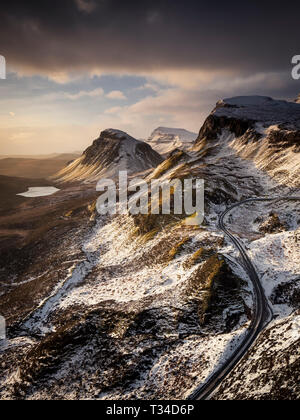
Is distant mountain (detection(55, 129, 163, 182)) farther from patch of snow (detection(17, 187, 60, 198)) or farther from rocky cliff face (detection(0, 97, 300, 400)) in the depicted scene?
rocky cliff face (detection(0, 97, 300, 400))

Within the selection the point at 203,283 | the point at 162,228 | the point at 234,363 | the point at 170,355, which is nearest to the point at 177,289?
the point at 203,283

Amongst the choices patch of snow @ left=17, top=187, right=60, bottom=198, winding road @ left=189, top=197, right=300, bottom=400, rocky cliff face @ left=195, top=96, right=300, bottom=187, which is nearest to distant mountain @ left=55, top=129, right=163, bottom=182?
patch of snow @ left=17, top=187, right=60, bottom=198

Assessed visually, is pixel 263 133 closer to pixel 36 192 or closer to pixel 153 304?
pixel 153 304

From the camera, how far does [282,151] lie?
6512 cm

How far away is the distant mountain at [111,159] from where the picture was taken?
138500 mm

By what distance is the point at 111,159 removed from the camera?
147m

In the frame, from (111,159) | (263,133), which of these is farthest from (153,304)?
(111,159)

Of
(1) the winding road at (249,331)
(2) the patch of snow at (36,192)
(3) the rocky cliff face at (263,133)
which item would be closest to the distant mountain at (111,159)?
(2) the patch of snow at (36,192)

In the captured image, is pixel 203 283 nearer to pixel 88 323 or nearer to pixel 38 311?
pixel 88 323

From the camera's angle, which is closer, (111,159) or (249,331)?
(249,331)

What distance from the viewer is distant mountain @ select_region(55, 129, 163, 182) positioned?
138 m

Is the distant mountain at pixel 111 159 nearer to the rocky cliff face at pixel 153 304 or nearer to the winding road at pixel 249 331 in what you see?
the rocky cliff face at pixel 153 304

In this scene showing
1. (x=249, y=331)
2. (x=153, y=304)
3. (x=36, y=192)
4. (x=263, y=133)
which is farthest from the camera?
(x=36, y=192)
